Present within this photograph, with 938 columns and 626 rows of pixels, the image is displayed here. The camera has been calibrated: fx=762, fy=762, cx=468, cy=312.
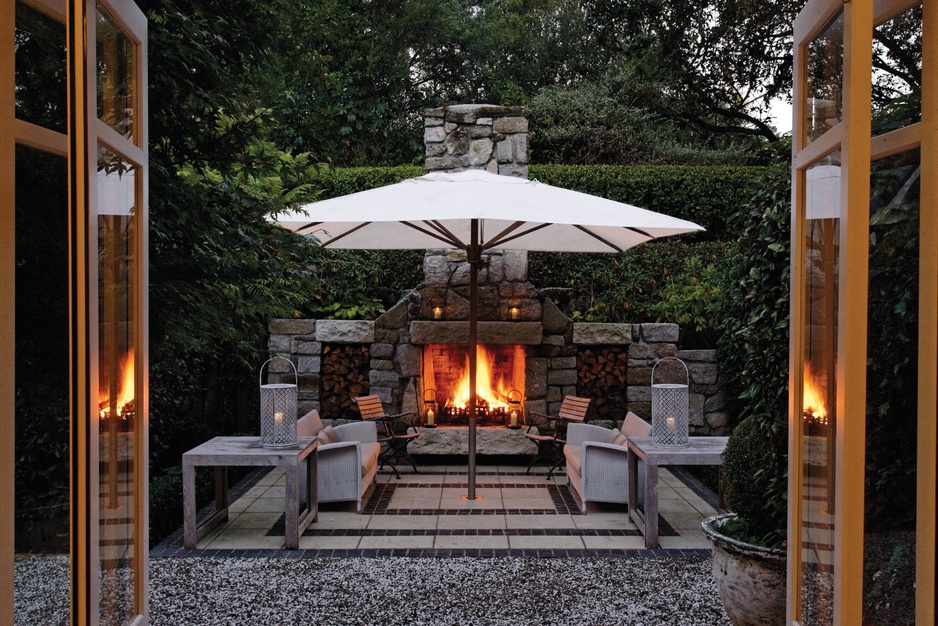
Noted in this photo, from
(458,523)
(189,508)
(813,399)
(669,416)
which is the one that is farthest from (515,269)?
(813,399)

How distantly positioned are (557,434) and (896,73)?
6416 mm

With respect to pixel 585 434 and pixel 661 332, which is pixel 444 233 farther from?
pixel 661 332

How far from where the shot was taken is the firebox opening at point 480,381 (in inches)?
345

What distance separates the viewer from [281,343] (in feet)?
29.2

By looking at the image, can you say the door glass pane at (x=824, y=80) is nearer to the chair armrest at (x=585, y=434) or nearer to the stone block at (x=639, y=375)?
the chair armrest at (x=585, y=434)

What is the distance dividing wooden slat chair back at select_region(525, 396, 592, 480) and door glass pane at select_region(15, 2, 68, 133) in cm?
628

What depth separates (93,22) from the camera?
2143mm

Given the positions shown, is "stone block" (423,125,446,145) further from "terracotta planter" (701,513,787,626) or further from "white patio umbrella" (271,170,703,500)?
"terracotta planter" (701,513,787,626)

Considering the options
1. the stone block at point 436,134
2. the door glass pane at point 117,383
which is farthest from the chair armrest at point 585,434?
the door glass pane at point 117,383

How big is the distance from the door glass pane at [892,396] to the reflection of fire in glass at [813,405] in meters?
0.15

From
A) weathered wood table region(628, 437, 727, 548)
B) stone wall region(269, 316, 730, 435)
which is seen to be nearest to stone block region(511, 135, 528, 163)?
stone wall region(269, 316, 730, 435)

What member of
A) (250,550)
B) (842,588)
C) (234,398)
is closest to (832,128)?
(842,588)

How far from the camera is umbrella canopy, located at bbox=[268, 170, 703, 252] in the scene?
5699 mm

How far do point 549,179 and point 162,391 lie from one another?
243 inches
